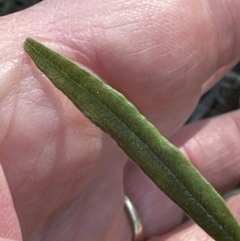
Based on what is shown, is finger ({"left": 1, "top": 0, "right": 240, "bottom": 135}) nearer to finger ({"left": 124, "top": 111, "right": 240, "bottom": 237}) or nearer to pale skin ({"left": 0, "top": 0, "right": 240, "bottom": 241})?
pale skin ({"left": 0, "top": 0, "right": 240, "bottom": 241})

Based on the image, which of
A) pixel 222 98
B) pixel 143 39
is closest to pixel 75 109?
pixel 143 39

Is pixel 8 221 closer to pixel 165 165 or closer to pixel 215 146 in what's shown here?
pixel 165 165

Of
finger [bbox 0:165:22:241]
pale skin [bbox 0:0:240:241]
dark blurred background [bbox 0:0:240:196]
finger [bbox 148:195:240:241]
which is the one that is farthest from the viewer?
dark blurred background [bbox 0:0:240:196]

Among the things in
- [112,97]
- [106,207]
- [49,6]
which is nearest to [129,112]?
[112,97]

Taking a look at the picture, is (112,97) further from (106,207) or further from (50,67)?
(106,207)

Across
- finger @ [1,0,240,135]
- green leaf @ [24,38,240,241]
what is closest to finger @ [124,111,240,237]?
finger @ [1,0,240,135]

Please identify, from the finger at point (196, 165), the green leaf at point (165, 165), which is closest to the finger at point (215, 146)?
the finger at point (196, 165)
